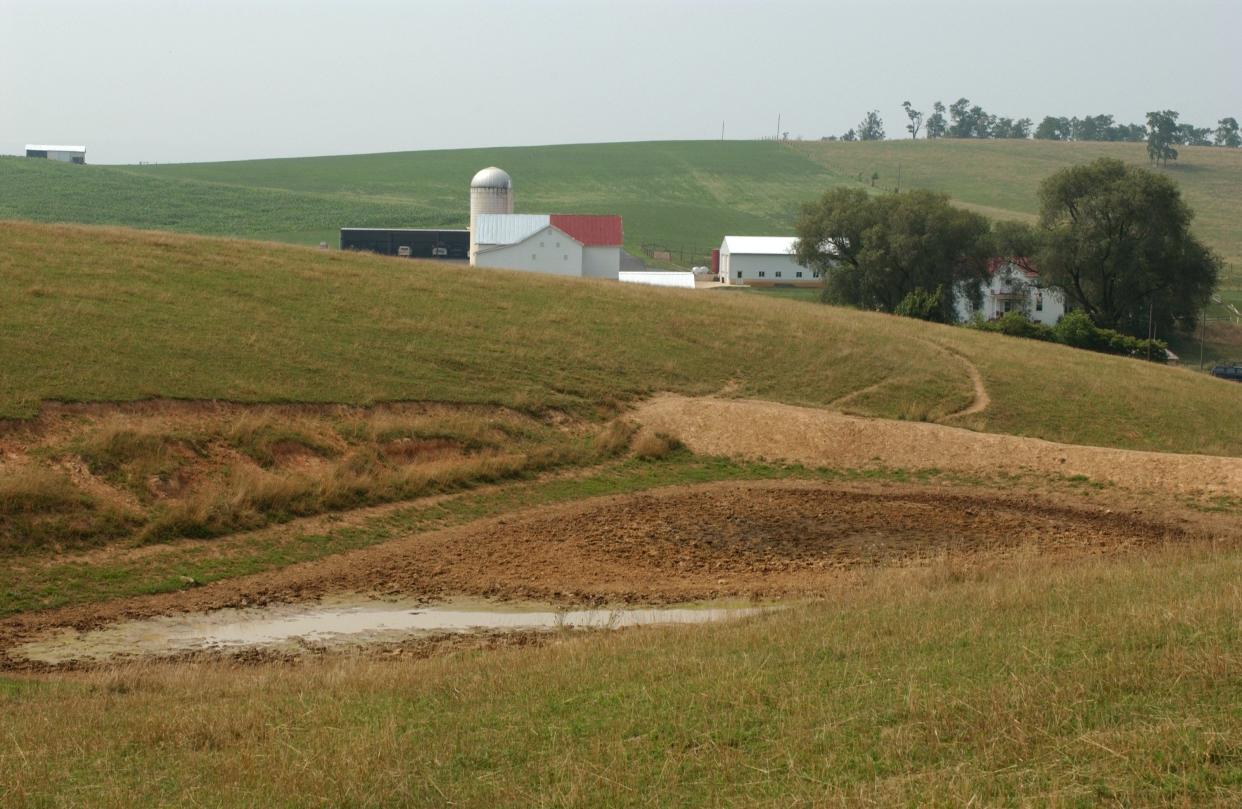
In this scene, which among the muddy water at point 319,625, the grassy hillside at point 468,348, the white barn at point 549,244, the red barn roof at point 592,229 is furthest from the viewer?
the red barn roof at point 592,229

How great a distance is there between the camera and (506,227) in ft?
253

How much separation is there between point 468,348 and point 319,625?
733 inches

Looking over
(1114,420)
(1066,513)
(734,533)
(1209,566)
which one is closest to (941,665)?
(1209,566)

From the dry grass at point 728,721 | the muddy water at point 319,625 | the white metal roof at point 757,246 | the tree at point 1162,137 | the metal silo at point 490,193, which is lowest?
the muddy water at point 319,625

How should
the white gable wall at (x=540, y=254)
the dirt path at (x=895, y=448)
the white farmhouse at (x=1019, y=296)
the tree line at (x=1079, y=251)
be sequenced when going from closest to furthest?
the dirt path at (x=895, y=448) < the tree line at (x=1079, y=251) < the white gable wall at (x=540, y=254) < the white farmhouse at (x=1019, y=296)

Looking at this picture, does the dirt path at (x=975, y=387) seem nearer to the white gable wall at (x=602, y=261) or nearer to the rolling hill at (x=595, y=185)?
the white gable wall at (x=602, y=261)

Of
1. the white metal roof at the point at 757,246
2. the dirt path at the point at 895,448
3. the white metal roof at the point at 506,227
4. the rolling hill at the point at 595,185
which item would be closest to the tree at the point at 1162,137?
the rolling hill at the point at 595,185

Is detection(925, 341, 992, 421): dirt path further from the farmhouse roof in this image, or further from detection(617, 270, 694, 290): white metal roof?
detection(617, 270, 694, 290): white metal roof

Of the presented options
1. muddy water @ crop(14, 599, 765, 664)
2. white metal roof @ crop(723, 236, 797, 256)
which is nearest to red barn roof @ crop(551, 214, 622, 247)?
white metal roof @ crop(723, 236, 797, 256)

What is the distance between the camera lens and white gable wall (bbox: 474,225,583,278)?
7512 cm

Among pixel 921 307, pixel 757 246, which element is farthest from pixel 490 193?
pixel 921 307

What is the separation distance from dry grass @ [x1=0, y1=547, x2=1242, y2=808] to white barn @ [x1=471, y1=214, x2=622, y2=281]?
6214 centimetres

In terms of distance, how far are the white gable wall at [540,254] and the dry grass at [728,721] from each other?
206ft

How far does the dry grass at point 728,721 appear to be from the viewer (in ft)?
25.8
